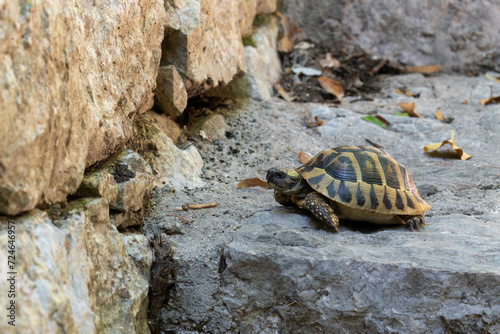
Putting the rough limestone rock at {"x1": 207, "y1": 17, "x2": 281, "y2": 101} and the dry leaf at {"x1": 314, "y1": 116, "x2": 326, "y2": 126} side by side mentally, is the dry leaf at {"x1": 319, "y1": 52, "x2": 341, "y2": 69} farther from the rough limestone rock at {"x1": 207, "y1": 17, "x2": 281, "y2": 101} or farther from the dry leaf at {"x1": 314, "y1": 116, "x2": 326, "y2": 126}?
the dry leaf at {"x1": 314, "y1": 116, "x2": 326, "y2": 126}

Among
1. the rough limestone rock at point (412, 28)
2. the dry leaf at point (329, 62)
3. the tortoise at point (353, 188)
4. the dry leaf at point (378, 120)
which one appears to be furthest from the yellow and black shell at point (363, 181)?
the rough limestone rock at point (412, 28)

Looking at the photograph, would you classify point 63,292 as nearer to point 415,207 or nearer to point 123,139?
point 123,139

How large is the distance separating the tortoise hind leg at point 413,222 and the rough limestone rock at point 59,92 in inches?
66.9

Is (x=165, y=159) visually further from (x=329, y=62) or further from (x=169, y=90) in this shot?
(x=329, y=62)

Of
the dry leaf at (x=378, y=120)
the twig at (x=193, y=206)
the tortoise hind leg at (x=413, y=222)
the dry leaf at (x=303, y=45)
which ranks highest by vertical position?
the dry leaf at (x=303, y=45)

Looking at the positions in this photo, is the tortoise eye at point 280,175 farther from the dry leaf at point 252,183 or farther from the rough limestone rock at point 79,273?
the rough limestone rock at point 79,273

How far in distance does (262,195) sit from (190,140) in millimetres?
804

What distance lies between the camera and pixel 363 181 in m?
2.69

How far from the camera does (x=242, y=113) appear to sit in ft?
14.6

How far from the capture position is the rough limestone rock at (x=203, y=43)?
10.9 feet

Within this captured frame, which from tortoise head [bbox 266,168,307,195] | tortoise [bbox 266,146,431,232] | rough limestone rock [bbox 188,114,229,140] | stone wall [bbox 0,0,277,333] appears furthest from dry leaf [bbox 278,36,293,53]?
tortoise head [bbox 266,168,307,195]

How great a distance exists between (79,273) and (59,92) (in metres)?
0.68

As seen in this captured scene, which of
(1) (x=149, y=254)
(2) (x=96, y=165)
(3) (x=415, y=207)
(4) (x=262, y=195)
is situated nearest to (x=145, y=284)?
(1) (x=149, y=254)

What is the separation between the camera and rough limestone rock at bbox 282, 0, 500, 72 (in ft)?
21.7
